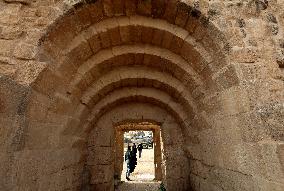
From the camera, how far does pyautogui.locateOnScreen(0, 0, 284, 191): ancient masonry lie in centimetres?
227

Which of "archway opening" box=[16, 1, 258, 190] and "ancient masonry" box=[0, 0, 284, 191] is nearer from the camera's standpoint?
"ancient masonry" box=[0, 0, 284, 191]

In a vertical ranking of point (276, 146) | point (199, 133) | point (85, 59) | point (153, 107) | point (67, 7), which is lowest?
point (276, 146)

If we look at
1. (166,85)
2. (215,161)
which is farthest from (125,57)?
(215,161)

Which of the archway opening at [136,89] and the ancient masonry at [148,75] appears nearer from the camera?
the ancient masonry at [148,75]

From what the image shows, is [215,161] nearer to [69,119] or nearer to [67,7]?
[69,119]

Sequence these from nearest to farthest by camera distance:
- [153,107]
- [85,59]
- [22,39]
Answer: [22,39]
[85,59]
[153,107]

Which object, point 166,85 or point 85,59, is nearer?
point 85,59

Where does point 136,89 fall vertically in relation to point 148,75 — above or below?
below

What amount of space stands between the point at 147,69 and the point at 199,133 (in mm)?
1487

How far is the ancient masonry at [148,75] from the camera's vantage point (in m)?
2.27

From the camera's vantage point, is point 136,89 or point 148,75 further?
point 136,89

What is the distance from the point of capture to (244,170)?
2486 mm

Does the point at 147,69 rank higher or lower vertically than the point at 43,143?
higher

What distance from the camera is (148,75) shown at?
13.5ft
